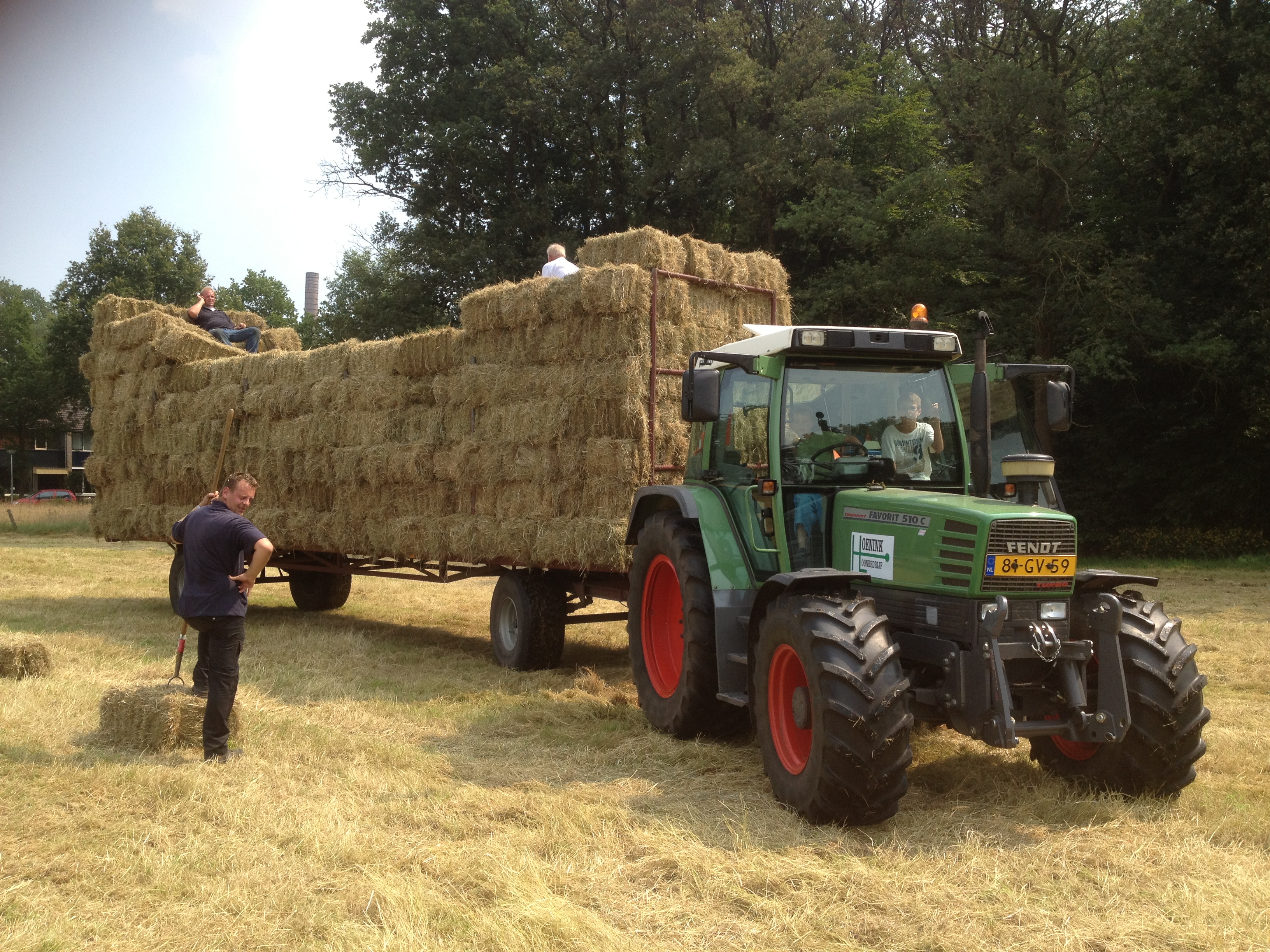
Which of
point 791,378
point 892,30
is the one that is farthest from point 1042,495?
point 892,30

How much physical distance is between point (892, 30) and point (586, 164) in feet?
32.6

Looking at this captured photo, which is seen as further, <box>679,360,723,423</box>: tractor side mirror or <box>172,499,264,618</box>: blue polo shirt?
<box>172,499,264,618</box>: blue polo shirt

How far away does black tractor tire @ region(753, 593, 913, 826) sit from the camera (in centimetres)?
484

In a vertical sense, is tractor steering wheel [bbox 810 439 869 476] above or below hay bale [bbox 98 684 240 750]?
above

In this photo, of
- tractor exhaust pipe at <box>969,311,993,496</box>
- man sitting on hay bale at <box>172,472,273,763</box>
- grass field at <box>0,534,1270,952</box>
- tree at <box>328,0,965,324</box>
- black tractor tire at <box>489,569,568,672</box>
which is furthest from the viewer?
tree at <box>328,0,965,324</box>

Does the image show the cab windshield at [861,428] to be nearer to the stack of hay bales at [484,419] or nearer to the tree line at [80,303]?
the stack of hay bales at [484,419]

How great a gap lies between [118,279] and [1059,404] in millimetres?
45901

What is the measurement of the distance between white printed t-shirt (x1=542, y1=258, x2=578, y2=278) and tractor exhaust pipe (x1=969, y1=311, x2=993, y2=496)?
5.03 metres

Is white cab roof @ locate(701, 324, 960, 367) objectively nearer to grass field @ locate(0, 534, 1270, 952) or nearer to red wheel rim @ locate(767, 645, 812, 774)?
red wheel rim @ locate(767, 645, 812, 774)

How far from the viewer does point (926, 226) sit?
21.9m

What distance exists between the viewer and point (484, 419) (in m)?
10.2

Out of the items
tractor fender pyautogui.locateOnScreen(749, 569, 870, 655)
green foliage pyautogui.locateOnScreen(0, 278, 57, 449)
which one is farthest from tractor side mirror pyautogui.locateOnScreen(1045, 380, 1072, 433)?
green foliage pyautogui.locateOnScreen(0, 278, 57, 449)

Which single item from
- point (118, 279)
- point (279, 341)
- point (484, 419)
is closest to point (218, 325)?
point (279, 341)

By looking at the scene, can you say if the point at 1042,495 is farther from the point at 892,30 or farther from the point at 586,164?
the point at 892,30
